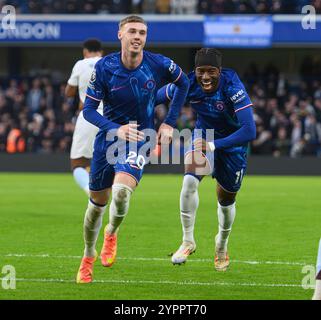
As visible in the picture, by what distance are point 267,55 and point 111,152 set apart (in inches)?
1035

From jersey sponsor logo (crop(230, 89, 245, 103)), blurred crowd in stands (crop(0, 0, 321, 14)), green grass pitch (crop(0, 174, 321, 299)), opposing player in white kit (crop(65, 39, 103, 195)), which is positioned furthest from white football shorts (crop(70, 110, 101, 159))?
blurred crowd in stands (crop(0, 0, 321, 14))

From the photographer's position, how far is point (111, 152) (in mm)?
8680

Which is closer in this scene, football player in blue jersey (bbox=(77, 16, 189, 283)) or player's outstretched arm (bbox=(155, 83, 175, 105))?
football player in blue jersey (bbox=(77, 16, 189, 283))

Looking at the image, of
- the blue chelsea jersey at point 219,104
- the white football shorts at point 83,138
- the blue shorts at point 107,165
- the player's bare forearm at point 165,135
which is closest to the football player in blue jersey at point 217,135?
the blue chelsea jersey at point 219,104

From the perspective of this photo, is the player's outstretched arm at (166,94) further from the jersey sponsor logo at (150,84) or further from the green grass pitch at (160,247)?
the green grass pitch at (160,247)

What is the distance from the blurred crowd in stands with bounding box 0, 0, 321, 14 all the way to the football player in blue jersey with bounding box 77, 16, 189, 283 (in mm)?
22056

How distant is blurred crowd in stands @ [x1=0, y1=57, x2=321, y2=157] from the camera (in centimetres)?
2791

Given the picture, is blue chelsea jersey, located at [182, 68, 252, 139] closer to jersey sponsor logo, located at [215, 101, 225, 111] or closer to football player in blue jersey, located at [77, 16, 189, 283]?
jersey sponsor logo, located at [215, 101, 225, 111]

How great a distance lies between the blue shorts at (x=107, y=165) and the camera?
8.58m

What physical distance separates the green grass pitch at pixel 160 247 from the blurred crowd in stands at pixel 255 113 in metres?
7.30

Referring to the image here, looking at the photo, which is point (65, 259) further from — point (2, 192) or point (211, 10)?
point (211, 10)
